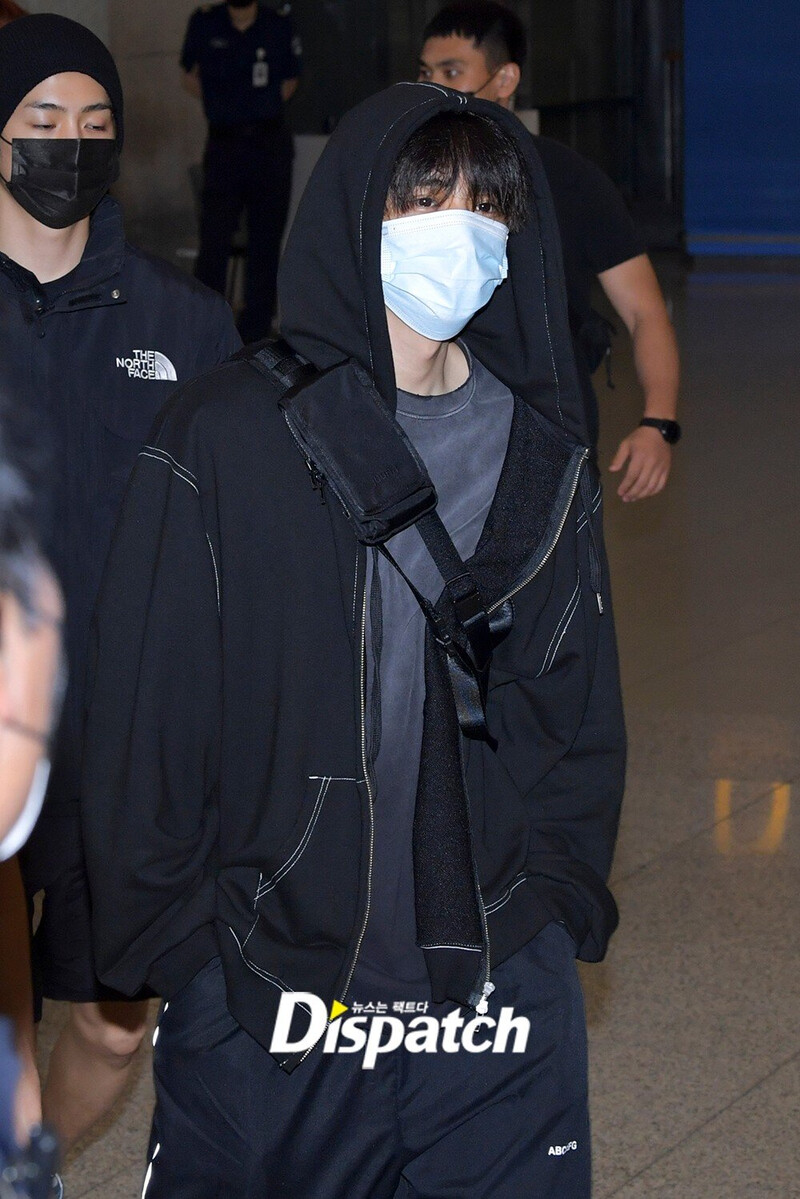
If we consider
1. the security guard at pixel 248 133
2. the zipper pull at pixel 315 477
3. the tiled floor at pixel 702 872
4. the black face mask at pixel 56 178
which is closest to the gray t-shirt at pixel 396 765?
the zipper pull at pixel 315 477

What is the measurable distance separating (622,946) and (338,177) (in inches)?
87.8

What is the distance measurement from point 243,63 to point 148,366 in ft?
26.4

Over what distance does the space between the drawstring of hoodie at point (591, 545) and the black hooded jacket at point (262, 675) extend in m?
0.11

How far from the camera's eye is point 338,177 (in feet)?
6.54

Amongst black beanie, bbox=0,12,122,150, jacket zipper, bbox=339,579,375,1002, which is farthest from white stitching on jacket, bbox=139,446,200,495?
black beanie, bbox=0,12,122,150

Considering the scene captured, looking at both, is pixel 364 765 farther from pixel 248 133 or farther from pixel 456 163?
pixel 248 133

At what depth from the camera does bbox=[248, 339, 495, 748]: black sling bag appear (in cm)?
191

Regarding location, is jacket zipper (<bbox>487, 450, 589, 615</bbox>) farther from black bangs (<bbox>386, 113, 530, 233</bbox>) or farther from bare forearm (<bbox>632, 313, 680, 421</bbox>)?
bare forearm (<bbox>632, 313, 680, 421</bbox>)

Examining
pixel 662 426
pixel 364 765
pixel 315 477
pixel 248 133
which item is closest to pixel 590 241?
pixel 662 426

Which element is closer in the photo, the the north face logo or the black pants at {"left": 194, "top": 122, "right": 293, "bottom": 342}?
the the north face logo

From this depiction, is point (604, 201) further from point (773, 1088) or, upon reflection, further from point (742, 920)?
point (773, 1088)

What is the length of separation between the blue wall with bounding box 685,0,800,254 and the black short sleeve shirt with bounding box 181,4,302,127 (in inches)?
274

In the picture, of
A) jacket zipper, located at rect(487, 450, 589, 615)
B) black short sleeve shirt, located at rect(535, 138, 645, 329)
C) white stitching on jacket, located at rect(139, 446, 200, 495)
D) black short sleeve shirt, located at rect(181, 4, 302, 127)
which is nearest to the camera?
white stitching on jacket, located at rect(139, 446, 200, 495)

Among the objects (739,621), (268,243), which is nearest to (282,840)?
(739,621)
